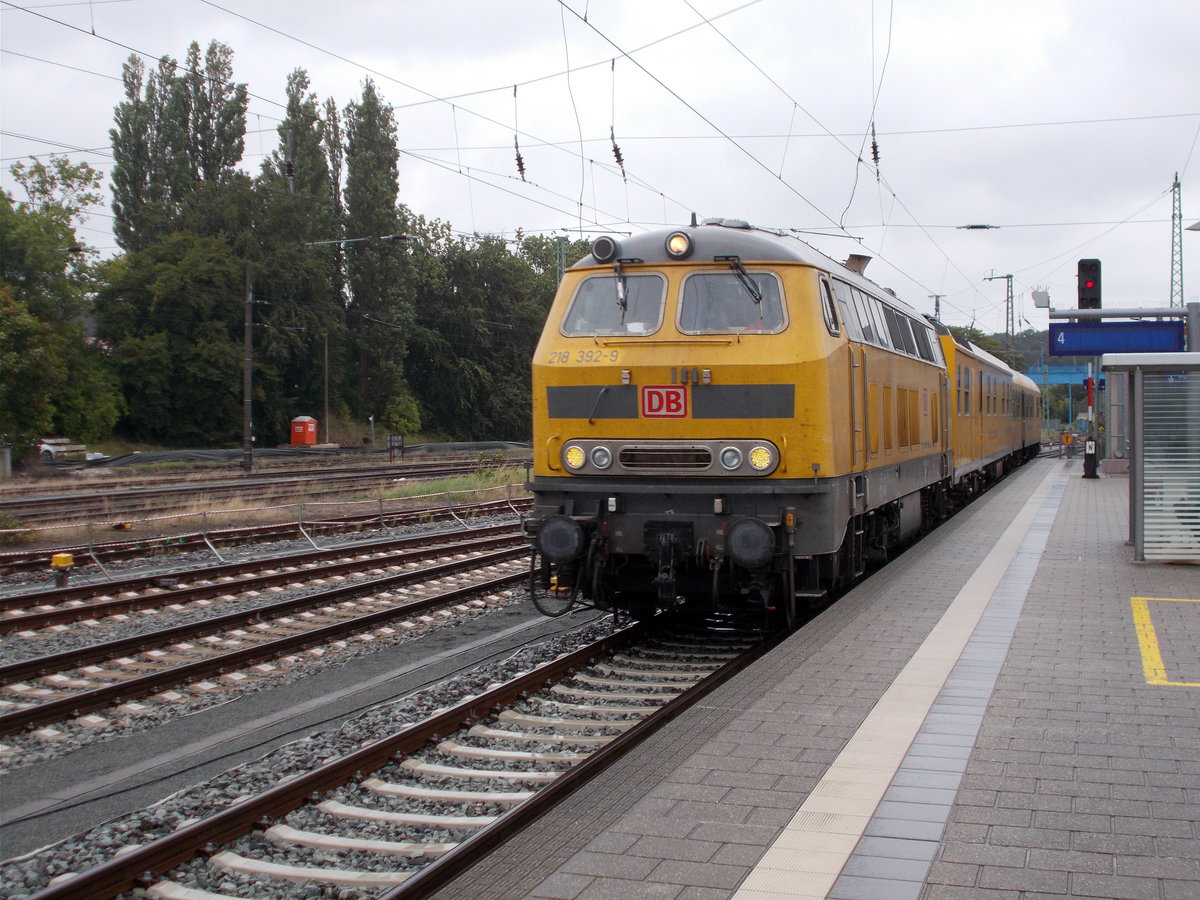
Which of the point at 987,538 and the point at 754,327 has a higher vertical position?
the point at 754,327

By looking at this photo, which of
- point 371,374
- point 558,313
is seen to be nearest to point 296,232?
point 371,374

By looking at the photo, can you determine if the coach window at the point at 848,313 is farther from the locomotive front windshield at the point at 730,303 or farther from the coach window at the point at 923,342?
the coach window at the point at 923,342

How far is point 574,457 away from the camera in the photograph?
902 centimetres

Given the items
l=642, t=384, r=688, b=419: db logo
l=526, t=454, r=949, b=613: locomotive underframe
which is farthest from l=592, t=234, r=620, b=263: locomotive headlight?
l=526, t=454, r=949, b=613: locomotive underframe

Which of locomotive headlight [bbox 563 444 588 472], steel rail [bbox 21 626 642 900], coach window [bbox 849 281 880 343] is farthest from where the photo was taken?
coach window [bbox 849 281 880 343]

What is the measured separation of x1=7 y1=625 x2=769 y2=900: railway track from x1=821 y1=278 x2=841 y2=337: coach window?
294 centimetres

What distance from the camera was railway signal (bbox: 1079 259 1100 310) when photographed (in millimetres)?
20609

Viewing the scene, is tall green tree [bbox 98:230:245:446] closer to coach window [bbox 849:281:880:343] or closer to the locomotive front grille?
coach window [bbox 849:281:880:343]

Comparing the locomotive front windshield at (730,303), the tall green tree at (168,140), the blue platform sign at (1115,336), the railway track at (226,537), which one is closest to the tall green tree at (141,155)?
the tall green tree at (168,140)

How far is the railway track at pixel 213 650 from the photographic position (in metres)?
7.98

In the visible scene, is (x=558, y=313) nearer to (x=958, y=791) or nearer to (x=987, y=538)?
(x=958, y=791)

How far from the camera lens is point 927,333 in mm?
15516

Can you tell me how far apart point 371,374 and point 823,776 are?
2214 inches

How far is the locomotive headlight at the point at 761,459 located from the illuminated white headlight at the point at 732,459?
100mm
